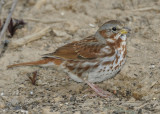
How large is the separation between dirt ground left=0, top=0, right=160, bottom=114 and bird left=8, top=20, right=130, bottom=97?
0.26 meters

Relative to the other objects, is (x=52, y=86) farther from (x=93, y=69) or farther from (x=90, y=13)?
(x=90, y=13)

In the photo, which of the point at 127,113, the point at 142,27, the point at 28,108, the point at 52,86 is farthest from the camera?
the point at 142,27

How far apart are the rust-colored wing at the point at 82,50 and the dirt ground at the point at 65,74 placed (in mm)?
446

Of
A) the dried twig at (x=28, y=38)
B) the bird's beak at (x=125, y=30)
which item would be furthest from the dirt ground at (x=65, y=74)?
the bird's beak at (x=125, y=30)

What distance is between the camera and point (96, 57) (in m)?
4.29

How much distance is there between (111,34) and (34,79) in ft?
4.25

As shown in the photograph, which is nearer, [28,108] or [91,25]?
[28,108]

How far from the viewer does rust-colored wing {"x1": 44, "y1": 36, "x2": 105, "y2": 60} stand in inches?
171

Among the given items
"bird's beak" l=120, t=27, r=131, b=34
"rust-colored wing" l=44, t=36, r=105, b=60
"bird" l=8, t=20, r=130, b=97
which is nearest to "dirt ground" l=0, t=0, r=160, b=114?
"bird" l=8, t=20, r=130, b=97

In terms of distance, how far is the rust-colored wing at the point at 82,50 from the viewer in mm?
4345

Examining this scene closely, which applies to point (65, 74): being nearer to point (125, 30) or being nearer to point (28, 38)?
point (28, 38)

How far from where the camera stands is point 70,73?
4492 mm

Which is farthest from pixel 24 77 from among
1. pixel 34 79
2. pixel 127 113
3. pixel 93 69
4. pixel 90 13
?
pixel 90 13

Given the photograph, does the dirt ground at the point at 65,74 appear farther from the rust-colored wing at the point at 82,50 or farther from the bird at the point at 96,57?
the rust-colored wing at the point at 82,50
